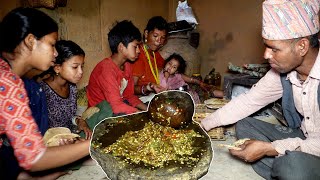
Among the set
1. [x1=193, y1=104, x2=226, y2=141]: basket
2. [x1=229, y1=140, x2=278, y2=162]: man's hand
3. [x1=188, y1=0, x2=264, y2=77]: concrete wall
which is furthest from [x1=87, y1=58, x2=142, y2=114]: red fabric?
[x1=188, y1=0, x2=264, y2=77]: concrete wall

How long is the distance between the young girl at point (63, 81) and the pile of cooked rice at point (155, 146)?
848 millimetres

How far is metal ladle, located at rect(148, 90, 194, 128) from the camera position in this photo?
2199 millimetres

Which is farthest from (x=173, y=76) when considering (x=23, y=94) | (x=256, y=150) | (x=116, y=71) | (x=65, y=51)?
(x=23, y=94)

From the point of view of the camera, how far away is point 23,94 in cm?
166

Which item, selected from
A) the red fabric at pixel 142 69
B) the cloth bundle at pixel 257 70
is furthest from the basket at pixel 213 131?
the red fabric at pixel 142 69

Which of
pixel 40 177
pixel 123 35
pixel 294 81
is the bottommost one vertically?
pixel 40 177

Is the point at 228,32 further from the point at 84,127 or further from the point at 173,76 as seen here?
the point at 84,127

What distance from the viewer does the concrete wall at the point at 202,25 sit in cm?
494

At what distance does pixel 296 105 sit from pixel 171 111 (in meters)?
1.17

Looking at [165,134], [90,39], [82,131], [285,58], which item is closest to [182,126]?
[165,134]

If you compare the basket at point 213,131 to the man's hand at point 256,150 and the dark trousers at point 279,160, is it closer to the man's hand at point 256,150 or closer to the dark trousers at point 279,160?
the dark trousers at point 279,160

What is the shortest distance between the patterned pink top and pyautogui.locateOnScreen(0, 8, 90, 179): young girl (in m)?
1.50

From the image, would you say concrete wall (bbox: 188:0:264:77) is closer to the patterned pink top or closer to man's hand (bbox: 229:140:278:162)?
the patterned pink top

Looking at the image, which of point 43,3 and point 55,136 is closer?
point 55,136
